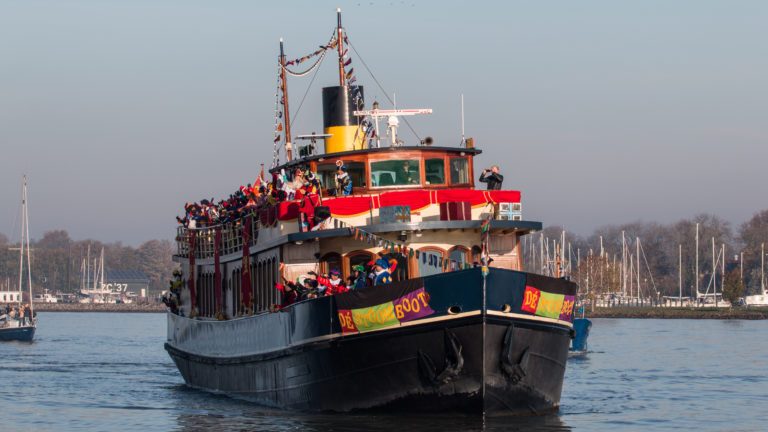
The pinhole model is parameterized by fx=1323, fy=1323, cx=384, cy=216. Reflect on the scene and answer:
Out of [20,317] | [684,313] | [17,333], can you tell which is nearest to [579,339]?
[17,333]

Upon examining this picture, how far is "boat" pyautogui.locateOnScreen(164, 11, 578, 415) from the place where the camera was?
75.5 feet

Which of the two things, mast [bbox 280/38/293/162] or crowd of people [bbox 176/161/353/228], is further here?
mast [bbox 280/38/293/162]

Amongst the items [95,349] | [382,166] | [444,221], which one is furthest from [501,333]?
[95,349]

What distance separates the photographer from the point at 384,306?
23.1 meters

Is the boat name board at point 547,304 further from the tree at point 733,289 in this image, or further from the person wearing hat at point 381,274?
the tree at point 733,289

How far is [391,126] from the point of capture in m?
29.5

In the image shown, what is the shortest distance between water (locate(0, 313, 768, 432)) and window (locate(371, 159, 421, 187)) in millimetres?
5348

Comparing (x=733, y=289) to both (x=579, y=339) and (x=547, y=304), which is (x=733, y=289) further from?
(x=547, y=304)

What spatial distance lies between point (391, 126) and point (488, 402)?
8.23 meters

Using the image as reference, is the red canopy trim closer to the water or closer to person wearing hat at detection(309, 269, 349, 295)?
person wearing hat at detection(309, 269, 349, 295)

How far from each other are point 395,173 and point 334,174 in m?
1.39

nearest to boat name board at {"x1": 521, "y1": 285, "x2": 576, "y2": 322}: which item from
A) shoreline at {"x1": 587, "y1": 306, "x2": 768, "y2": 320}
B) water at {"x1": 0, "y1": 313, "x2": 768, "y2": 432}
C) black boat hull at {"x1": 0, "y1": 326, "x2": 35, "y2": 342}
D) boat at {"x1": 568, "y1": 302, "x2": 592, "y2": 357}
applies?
water at {"x1": 0, "y1": 313, "x2": 768, "y2": 432}

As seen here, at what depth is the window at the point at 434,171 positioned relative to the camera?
1113 inches

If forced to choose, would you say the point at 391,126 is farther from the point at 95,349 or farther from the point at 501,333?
the point at 95,349
